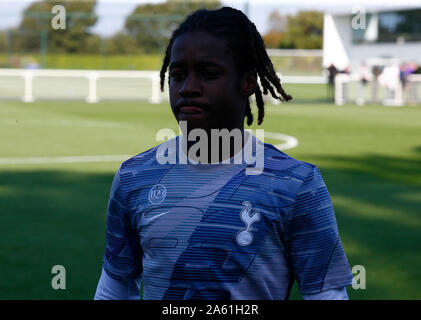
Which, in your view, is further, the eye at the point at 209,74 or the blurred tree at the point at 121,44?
the blurred tree at the point at 121,44

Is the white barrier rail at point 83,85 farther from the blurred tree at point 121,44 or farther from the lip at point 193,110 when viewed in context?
the lip at point 193,110

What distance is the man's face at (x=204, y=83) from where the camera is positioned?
233cm

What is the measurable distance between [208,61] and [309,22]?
6221 cm

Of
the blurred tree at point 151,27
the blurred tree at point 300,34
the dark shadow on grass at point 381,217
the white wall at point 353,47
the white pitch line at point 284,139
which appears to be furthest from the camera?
the blurred tree at point 300,34

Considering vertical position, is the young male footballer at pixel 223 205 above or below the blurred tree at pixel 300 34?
below

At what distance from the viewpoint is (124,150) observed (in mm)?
14344

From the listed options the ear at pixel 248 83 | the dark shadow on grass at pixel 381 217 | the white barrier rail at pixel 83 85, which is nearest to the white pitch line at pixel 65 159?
the dark shadow on grass at pixel 381 217

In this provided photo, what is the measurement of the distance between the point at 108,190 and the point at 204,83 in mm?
7766

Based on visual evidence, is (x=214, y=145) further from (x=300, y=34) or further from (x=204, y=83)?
(x=300, y=34)

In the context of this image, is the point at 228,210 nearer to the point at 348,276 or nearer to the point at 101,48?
the point at 348,276

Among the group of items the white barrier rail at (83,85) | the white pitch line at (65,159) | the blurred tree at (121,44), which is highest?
the blurred tree at (121,44)

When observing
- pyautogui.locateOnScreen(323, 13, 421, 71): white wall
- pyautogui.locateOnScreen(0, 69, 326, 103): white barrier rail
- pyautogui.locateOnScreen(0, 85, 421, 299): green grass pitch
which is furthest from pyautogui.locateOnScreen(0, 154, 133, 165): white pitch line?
pyautogui.locateOnScreen(323, 13, 421, 71): white wall

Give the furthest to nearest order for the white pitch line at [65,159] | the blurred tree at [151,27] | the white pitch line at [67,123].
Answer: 1. the blurred tree at [151,27]
2. the white pitch line at [67,123]
3. the white pitch line at [65,159]
